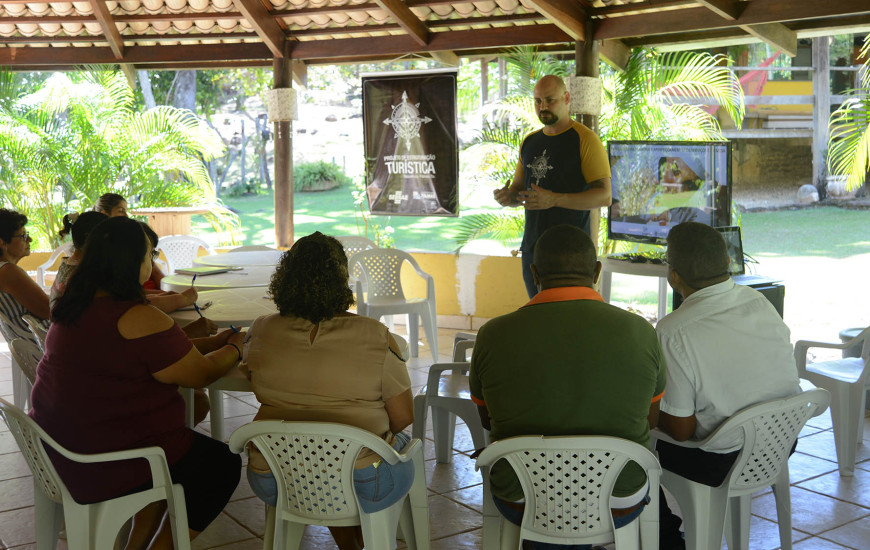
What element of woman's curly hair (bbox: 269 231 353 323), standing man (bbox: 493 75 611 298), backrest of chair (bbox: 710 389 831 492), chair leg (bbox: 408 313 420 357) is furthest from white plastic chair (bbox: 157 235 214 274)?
backrest of chair (bbox: 710 389 831 492)

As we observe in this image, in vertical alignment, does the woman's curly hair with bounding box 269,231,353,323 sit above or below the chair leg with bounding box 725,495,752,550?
above

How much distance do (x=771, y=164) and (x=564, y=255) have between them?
16587 millimetres

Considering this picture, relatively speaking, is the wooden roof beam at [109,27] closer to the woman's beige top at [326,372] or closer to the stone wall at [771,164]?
the woman's beige top at [326,372]

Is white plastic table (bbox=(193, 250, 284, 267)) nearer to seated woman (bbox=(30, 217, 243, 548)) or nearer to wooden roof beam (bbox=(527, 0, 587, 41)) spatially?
seated woman (bbox=(30, 217, 243, 548))

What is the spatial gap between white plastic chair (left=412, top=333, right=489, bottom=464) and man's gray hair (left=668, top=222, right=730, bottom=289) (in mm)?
945

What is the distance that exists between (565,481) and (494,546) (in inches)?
17.1

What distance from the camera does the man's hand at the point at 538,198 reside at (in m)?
4.39

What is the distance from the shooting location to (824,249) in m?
13.3

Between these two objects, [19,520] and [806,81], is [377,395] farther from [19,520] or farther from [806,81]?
[806,81]

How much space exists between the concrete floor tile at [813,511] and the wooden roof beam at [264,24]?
5.59 m

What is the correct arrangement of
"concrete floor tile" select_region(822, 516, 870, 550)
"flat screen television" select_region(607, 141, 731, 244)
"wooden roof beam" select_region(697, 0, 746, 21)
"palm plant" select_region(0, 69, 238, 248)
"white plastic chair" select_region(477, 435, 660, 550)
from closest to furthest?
"white plastic chair" select_region(477, 435, 660, 550) < "concrete floor tile" select_region(822, 516, 870, 550) < "wooden roof beam" select_region(697, 0, 746, 21) < "flat screen television" select_region(607, 141, 731, 244) < "palm plant" select_region(0, 69, 238, 248)

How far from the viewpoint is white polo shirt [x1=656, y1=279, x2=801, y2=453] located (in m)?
2.53

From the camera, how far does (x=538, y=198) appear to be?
14.4 ft

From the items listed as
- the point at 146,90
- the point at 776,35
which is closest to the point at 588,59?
the point at 776,35
